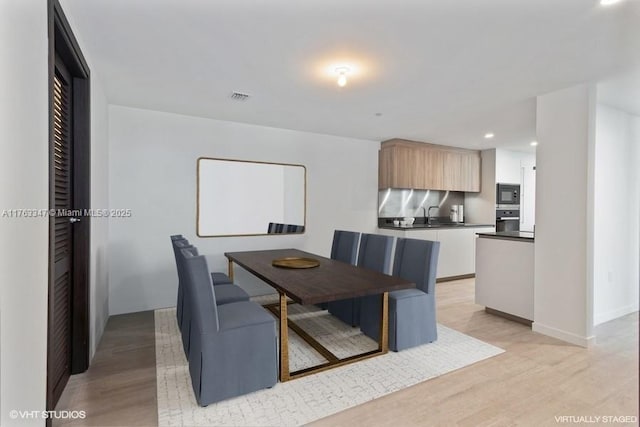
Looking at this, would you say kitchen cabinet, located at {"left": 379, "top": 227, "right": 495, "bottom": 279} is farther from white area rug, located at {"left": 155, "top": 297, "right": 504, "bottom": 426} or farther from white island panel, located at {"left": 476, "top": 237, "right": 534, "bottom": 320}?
white area rug, located at {"left": 155, "top": 297, "right": 504, "bottom": 426}

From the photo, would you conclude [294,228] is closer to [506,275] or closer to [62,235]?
[506,275]

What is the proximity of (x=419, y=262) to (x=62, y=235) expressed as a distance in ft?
9.26

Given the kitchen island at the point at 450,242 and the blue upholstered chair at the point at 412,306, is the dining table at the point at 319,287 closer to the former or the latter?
the blue upholstered chair at the point at 412,306

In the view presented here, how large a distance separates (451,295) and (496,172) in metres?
2.74

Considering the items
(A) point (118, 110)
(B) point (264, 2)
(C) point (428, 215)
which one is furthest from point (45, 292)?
Result: (C) point (428, 215)

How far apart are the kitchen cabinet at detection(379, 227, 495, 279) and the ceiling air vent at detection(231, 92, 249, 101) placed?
3168mm

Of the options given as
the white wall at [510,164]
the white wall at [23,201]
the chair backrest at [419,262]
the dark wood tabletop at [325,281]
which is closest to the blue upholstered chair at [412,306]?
the chair backrest at [419,262]

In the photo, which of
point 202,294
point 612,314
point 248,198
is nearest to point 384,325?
point 202,294

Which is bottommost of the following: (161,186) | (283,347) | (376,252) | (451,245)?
(283,347)

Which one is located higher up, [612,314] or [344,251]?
[344,251]

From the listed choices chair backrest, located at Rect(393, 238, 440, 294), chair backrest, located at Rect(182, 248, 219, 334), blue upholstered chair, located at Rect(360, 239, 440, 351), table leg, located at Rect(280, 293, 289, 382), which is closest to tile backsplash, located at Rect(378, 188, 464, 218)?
chair backrest, located at Rect(393, 238, 440, 294)

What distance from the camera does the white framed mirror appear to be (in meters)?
4.14

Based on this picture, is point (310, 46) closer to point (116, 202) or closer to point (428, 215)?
point (116, 202)

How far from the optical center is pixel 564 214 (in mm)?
3025
